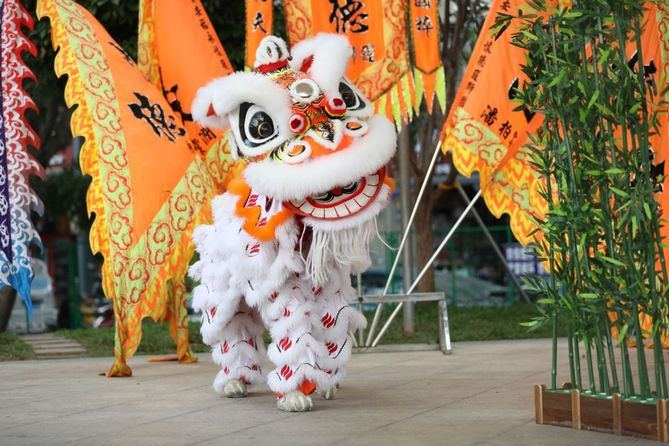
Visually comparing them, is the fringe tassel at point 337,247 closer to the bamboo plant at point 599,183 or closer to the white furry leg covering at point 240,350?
the white furry leg covering at point 240,350

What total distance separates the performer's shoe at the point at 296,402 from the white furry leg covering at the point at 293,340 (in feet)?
0.09

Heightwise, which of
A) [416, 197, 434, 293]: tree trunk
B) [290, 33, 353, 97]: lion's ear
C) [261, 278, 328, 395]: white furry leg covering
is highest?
[290, 33, 353, 97]: lion's ear

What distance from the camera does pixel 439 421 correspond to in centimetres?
434

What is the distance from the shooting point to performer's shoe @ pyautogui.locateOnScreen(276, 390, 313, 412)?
4760mm

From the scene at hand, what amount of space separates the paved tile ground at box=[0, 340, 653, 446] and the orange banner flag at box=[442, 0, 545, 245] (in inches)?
43.7

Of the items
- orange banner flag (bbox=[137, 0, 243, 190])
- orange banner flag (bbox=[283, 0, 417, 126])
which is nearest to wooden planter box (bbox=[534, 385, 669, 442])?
orange banner flag (bbox=[283, 0, 417, 126])

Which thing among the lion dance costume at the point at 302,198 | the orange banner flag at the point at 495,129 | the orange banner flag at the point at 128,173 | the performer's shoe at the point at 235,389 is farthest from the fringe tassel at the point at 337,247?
the orange banner flag at the point at 495,129

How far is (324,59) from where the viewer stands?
500 centimetres

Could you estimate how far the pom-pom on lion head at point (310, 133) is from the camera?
4.70 meters

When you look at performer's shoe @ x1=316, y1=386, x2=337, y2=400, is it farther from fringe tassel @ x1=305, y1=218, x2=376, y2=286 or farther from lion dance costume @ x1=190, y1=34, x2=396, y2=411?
fringe tassel @ x1=305, y1=218, x2=376, y2=286

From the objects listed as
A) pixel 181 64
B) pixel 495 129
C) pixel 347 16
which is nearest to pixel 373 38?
pixel 347 16

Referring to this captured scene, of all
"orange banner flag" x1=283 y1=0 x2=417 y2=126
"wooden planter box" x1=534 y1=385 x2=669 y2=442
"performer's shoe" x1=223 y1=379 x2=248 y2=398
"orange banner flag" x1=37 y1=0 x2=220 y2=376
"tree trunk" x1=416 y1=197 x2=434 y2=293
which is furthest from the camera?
"tree trunk" x1=416 y1=197 x2=434 y2=293

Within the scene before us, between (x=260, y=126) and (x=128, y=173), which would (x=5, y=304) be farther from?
(x=260, y=126)

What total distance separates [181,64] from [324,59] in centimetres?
263
